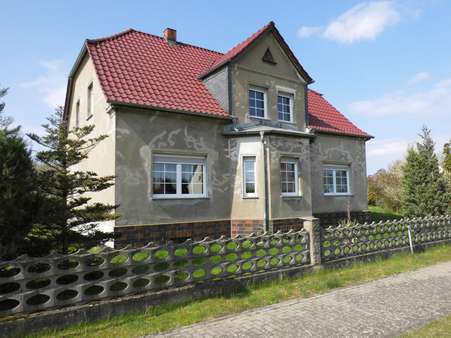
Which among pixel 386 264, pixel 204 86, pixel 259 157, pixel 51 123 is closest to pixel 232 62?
pixel 204 86

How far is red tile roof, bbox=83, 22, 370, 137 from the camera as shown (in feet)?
34.1

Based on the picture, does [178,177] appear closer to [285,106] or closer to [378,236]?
[285,106]

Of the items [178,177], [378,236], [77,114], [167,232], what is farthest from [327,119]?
[77,114]

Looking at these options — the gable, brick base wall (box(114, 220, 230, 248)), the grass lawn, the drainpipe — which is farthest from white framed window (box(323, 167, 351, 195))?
the grass lawn

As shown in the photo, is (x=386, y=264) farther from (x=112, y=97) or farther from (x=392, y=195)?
(x=392, y=195)

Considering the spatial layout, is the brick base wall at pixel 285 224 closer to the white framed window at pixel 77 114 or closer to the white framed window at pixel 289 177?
the white framed window at pixel 289 177

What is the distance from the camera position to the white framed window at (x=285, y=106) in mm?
13383

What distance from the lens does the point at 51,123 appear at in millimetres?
6074

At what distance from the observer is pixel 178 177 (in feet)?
A: 35.5

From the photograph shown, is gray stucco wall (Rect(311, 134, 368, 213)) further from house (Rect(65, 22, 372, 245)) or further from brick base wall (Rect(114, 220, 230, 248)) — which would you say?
brick base wall (Rect(114, 220, 230, 248))

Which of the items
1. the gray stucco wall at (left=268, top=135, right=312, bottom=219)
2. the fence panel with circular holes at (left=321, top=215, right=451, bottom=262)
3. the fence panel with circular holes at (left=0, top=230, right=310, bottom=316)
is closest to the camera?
the fence panel with circular holes at (left=0, top=230, right=310, bottom=316)

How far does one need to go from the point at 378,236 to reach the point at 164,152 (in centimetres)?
717

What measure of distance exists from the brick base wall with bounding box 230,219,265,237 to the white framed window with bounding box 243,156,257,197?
99 cm

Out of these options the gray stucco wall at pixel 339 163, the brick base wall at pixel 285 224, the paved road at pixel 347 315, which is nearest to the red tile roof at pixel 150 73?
the brick base wall at pixel 285 224
